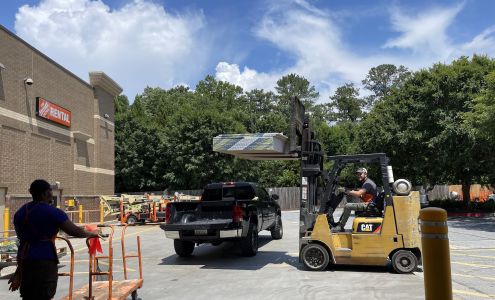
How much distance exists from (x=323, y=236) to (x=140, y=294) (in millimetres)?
4021

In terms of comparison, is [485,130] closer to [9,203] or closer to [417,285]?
[417,285]

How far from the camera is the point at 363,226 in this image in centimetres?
1002

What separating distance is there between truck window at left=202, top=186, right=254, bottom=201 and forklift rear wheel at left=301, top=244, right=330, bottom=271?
178 inches

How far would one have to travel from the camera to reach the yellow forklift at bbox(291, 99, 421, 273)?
9750mm

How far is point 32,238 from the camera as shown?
4.99m

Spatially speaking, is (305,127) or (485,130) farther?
(485,130)

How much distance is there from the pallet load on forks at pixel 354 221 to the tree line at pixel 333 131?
35.0 feet

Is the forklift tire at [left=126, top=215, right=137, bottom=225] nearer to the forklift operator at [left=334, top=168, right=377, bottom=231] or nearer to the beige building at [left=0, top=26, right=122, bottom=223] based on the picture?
the beige building at [left=0, top=26, right=122, bottom=223]

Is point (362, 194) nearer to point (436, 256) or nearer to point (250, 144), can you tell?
point (250, 144)

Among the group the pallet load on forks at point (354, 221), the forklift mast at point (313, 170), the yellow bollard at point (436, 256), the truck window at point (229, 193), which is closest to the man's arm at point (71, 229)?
the yellow bollard at point (436, 256)

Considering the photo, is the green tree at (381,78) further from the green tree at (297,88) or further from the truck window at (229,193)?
the truck window at (229,193)

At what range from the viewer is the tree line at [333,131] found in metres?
26.0

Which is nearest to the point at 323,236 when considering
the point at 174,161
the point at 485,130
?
the point at 485,130

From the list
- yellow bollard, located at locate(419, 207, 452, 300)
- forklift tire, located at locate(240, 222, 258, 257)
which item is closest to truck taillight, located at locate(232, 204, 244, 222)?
forklift tire, located at locate(240, 222, 258, 257)
